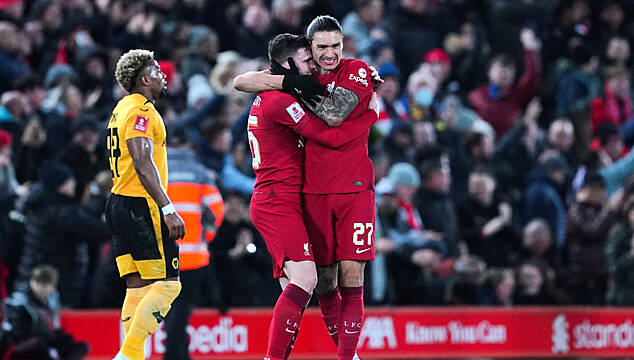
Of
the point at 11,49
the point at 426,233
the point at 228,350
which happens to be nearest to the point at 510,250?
the point at 426,233

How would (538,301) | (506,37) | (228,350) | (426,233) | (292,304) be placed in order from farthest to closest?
(506,37) < (538,301) < (426,233) < (228,350) < (292,304)

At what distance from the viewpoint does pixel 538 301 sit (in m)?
14.7

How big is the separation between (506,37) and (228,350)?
7.70m

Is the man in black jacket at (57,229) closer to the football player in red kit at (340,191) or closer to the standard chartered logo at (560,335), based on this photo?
the football player in red kit at (340,191)

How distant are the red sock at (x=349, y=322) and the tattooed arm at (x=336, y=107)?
1269 millimetres

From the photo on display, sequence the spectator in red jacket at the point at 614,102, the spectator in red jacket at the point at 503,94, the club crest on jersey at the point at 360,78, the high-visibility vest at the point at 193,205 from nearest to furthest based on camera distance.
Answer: the club crest on jersey at the point at 360,78
the high-visibility vest at the point at 193,205
the spectator in red jacket at the point at 503,94
the spectator in red jacket at the point at 614,102

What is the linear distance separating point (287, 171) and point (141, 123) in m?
1.17

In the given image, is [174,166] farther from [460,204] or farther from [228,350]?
[460,204]

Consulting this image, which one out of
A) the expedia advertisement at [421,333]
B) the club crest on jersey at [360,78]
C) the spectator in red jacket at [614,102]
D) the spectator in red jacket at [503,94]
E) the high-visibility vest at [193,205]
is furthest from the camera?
the spectator in red jacket at [614,102]

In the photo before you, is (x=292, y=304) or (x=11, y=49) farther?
(x=11, y=49)

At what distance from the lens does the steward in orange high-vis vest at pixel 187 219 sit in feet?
35.4

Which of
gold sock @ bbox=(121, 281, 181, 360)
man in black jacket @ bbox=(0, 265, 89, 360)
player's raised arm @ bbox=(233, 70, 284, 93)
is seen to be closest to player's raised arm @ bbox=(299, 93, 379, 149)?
player's raised arm @ bbox=(233, 70, 284, 93)

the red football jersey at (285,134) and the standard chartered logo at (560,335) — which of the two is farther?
the standard chartered logo at (560,335)

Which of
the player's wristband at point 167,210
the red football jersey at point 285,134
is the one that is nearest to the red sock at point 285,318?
the red football jersey at point 285,134
